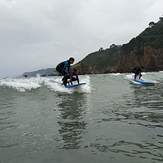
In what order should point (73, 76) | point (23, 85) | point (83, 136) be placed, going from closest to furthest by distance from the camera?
point (83, 136) < point (73, 76) < point (23, 85)

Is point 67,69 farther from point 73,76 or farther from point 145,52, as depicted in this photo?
point 145,52

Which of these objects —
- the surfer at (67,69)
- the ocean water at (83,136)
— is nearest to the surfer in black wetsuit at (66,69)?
the surfer at (67,69)

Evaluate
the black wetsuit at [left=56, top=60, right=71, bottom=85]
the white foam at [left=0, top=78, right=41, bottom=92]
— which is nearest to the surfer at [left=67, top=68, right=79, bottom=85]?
the black wetsuit at [left=56, top=60, right=71, bottom=85]

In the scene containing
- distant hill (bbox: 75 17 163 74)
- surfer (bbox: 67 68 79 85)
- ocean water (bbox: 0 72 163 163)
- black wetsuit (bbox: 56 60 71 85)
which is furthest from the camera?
distant hill (bbox: 75 17 163 74)

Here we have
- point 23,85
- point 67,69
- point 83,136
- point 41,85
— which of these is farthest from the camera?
point 41,85

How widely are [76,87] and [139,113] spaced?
35.0ft

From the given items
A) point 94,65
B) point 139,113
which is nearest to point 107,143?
point 139,113

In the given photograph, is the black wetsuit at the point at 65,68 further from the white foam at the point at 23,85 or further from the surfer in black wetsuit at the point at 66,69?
the white foam at the point at 23,85

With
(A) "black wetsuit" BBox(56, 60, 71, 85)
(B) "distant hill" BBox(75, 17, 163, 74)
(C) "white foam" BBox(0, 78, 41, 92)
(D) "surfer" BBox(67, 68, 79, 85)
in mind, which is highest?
(B) "distant hill" BBox(75, 17, 163, 74)

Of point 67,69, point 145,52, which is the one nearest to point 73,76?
point 67,69

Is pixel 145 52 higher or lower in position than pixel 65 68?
higher

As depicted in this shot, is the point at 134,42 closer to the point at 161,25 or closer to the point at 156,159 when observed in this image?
the point at 161,25

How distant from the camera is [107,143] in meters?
7.96

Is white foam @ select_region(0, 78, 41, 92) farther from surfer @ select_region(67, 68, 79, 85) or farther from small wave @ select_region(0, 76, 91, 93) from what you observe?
surfer @ select_region(67, 68, 79, 85)
